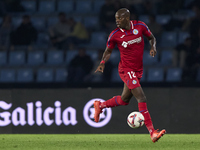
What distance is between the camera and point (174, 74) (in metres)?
11.1

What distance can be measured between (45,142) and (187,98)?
9.41ft

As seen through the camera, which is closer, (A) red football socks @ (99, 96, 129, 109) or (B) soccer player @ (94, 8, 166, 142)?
(B) soccer player @ (94, 8, 166, 142)

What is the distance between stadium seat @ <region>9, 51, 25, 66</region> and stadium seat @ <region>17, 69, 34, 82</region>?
392mm

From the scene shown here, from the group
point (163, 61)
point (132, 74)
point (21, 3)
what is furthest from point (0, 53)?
point (132, 74)

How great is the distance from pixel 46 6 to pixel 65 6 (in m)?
0.52

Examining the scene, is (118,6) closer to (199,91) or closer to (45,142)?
(199,91)

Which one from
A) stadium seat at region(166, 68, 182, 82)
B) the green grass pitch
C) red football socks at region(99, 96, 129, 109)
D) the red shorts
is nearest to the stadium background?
stadium seat at region(166, 68, 182, 82)

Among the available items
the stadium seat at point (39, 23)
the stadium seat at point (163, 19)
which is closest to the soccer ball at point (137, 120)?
the stadium seat at point (163, 19)

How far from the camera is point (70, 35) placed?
12.1 m

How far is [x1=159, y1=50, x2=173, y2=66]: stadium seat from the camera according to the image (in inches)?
451

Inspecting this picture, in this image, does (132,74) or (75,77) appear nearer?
(132,74)

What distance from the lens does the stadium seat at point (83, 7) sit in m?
13.1

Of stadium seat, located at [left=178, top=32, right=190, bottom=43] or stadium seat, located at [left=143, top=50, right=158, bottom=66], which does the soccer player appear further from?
stadium seat, located at [left=178, top=32, right=190, bottom=43]

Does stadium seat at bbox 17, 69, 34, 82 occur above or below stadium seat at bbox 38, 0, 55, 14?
below
